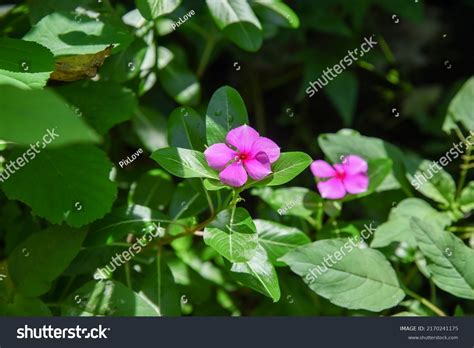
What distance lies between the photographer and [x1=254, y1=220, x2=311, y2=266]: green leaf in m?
1.49

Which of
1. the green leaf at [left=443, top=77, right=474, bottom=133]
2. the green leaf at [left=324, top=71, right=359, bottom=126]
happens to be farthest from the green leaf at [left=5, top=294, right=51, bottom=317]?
the green leaf at [left=324, top=71, right=359, bottom=126]

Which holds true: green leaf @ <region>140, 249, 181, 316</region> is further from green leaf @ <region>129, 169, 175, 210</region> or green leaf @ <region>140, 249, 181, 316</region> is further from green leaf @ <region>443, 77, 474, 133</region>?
green leaf @ <region>443, 77, 474, 133</region>

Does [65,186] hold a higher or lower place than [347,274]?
higher

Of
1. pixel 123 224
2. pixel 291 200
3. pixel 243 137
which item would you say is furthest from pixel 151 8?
pixel 291 200

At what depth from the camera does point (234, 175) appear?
1.26 meters

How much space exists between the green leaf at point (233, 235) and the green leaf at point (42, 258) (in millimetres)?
323

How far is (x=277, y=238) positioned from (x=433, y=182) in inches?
21.5

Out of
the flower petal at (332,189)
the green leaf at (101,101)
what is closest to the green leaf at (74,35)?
the green leaf at (101,101)

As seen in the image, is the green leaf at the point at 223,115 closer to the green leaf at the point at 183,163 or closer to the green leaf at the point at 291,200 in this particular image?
the green leaf at the point at 183,163

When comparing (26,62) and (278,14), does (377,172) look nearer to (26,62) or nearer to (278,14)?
(278,14)

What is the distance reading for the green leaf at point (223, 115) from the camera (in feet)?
4.44

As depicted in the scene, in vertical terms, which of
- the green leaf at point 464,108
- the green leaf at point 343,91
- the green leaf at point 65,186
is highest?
the green leaf at point 65,186

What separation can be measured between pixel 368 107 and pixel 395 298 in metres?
1.41

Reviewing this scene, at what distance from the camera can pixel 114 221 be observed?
1490 millimetres
